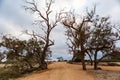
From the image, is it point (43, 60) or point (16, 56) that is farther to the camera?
point (43, 60)

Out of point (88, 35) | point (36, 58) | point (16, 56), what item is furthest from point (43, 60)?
point (88, 35)

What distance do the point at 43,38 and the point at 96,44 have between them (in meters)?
7.77

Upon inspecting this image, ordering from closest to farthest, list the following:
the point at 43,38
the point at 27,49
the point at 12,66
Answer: the point at 12,66, the point at 27,49, the point at 43,38

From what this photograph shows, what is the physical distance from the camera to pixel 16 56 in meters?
35.5

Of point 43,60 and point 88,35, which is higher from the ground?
point 88,35

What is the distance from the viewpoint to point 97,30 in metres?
34.9

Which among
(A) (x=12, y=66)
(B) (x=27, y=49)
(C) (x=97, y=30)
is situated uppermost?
(C) (x=97, y=30)

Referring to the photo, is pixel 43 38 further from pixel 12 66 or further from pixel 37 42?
pixel 12 66

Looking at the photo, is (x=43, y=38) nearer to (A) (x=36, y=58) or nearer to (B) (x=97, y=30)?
(A) (x=36, y=58)

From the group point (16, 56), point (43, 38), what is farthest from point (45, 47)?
point (16, 56)

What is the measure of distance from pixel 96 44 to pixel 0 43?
39.4 ft

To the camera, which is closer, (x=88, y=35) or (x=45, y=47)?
(x=88, y=35)

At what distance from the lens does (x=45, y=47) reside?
38.0m

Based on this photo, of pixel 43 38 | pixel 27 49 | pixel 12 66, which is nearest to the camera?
pixel 12 66
